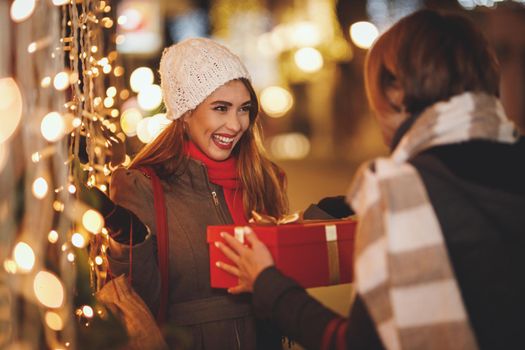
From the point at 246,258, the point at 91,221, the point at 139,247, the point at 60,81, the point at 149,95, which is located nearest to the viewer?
the point at 60,81

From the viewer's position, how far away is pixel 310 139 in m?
31.0

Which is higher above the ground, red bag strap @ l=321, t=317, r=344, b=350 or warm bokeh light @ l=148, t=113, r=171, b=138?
warm bokeh light @ l=148, t=113, r=171, b=138

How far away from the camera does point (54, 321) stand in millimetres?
1656

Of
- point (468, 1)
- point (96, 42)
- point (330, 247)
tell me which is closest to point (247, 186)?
point (330, 247)

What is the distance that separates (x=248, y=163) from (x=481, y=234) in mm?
1765

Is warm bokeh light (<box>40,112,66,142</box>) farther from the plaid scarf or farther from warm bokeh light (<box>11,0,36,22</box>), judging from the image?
the plaid scarf

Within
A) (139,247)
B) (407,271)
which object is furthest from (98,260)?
(407,271)

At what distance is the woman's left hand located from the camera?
2.28m

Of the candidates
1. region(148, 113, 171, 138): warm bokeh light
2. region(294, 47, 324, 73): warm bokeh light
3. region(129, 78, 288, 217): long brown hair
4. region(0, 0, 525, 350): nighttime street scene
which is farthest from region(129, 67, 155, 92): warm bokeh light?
region(294, 47, 324, 73): warm bokeh light

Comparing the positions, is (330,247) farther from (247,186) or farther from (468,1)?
(468,1)

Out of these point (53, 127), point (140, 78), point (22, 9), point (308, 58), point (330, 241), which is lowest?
point (330, 241)

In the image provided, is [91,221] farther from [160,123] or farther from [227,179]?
[160,123]

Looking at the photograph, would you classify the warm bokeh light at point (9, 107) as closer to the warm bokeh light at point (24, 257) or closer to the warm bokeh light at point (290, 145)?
the warm bokeh light at point (24, 257)

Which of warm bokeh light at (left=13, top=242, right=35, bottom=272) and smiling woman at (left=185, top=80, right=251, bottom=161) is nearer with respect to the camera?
warm bokeh light at (left=13, top=242, right=35, bottom=272)
